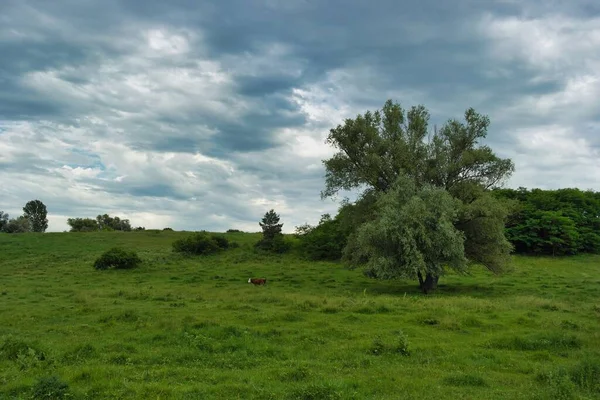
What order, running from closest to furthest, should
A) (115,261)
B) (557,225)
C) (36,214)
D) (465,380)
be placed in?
(465,380) → (115,261) → (557,225) → (36,214)

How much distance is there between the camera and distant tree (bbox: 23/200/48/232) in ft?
434

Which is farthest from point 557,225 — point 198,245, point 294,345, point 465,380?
point 465,380

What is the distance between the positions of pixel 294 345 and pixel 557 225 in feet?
218

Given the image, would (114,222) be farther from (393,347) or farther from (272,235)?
(393,347)

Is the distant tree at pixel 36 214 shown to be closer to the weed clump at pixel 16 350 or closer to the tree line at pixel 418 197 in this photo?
the tree line at pixel 418 197

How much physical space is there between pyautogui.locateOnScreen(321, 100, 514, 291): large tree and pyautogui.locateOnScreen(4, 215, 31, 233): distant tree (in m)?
105

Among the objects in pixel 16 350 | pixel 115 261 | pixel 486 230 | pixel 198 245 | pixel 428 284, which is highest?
pixel 486 230

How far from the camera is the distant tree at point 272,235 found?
224ft

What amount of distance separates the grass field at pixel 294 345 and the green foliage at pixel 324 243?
92.8 feet

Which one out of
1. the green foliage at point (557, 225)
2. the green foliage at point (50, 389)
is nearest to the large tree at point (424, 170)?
the green foliage at point (50, 389)

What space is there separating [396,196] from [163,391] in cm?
2638

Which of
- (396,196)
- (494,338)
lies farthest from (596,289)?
(494,338)

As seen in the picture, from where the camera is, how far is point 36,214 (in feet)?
440

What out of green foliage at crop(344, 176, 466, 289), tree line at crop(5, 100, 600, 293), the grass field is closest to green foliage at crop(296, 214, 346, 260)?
tree line at crop(5, 100, 600, 293)
